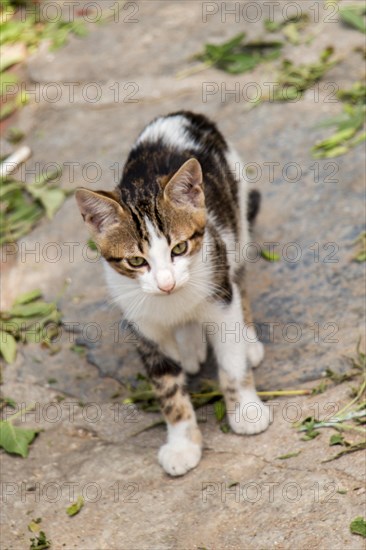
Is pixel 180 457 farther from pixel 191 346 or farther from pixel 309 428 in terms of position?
pixel 191 346

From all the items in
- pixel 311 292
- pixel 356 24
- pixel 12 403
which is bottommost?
pixel 12 403

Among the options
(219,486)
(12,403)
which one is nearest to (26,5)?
(12,403)

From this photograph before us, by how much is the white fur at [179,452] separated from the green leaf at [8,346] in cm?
114

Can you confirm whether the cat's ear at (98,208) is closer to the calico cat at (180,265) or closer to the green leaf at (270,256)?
the calico cat at (180,265)

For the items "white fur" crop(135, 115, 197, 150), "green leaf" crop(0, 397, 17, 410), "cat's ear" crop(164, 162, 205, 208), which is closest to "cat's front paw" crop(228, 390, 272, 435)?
"cat's ear" crop(164, 162, 205, 208)

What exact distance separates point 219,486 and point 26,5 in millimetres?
5388

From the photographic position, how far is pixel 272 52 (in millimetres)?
6109

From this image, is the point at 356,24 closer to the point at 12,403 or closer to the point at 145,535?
the point at 12,403

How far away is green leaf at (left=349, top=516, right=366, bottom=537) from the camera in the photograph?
3.09m

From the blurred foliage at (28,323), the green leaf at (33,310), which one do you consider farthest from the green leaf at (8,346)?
the green leaf at (33,310)

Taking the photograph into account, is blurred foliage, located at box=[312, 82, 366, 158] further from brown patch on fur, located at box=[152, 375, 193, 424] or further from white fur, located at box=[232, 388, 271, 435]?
brown patch on fur, located at box=[152, 375, 193, 424]

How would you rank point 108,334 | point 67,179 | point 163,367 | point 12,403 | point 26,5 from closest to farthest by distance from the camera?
point 163,367, point 12,403, point 108,334, point 67,179, point 26,5

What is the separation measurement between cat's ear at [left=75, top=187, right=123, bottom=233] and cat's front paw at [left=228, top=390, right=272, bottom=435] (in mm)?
997

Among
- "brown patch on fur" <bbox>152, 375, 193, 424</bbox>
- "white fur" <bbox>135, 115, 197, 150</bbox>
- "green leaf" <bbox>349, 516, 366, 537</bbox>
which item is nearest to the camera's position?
"green leaf" <bbox>349, 516, 366, 537</bbox>
